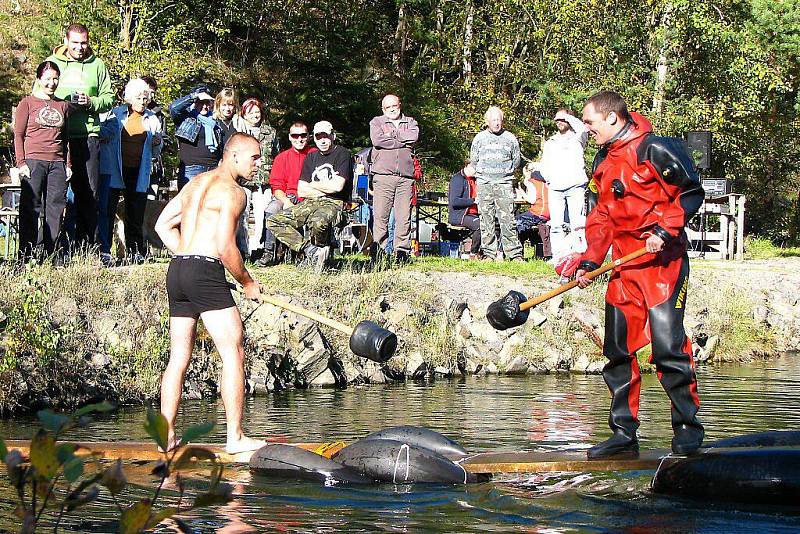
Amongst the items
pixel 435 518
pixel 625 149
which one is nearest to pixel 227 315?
pixel 435 518

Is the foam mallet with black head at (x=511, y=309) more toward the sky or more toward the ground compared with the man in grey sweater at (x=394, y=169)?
more toward the ground

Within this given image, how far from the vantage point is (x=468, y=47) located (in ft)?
99.7

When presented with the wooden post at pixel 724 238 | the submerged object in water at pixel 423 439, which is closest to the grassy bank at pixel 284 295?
the submerged object in water at pixel 423 439

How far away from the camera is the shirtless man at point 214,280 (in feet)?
25.6

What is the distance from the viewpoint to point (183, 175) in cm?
1398

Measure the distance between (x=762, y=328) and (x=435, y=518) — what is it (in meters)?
11.5

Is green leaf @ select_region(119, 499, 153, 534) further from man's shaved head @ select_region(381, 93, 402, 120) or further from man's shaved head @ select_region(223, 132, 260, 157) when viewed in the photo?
man's shaved head @ select_region(381, 93, 402, 120)

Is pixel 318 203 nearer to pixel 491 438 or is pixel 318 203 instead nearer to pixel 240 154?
pixel 491 438

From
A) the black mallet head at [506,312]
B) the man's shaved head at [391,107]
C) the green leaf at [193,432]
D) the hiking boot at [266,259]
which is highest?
the man's shaved head at [391,107]

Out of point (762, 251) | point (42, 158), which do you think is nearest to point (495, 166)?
point (42, 158)

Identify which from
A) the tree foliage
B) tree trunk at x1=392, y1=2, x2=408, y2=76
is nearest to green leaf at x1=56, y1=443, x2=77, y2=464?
the tree foliage

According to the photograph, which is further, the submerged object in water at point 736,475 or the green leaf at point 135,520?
the submerged object in water at point 736,475

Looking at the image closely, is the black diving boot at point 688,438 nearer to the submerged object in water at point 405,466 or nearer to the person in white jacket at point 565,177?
the submerged object in water at point 405,466

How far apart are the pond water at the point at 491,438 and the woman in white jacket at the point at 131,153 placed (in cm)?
304
